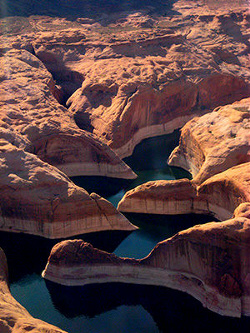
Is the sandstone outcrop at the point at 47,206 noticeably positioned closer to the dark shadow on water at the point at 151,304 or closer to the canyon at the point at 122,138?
the canyon at the point at 122,138

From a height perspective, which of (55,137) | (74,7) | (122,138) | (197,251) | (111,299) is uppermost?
(74,7)

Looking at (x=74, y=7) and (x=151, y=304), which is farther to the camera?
(x=74, y=7)

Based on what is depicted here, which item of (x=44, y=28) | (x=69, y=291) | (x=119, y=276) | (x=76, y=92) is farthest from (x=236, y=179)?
(x=44, y=28)

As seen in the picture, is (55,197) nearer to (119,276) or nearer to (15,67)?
(119,276)

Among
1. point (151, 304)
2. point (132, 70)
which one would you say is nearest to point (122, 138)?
point (132, 70)

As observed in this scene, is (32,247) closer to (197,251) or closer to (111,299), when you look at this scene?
(111,299)

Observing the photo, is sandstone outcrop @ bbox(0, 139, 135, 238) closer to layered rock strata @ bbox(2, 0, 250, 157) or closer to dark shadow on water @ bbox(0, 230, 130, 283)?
dark shadow on water @ bbox(0, 230, 130, 283)

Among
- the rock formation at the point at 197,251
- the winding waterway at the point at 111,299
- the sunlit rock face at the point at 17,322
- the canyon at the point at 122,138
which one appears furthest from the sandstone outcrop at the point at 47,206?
the sunlit rock face at the point at 17,322
